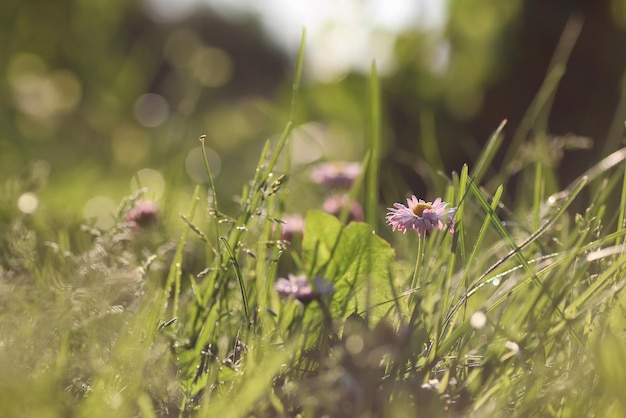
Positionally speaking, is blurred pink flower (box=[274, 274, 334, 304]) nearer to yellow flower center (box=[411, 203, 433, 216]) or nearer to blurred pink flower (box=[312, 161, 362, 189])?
yellow flower center (box=[411, 203, 433, 216])

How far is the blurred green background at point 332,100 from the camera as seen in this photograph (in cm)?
236

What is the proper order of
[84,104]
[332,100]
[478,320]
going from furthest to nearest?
[84,104], [332,100], [478,320]

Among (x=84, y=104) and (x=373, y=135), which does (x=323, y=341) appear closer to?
(x=373, y=135)

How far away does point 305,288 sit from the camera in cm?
81

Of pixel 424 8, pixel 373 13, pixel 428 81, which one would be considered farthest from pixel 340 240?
pixel 428 81

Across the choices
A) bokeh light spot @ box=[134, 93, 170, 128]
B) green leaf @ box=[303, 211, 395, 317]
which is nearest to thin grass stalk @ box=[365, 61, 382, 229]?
green leaf @ box=[303, 211, 395, 317]

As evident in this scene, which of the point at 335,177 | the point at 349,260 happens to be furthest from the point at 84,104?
the point at 349,260

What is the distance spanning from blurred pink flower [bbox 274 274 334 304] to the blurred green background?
13.6 inches

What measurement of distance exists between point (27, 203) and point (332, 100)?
8.07ft

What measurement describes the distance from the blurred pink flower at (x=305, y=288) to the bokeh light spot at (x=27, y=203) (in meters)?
0.43

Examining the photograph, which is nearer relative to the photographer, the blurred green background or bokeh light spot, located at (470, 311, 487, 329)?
bokeh light spot, located at (470, 311, 487, 329)

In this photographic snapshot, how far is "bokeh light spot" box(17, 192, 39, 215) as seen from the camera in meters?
1.05

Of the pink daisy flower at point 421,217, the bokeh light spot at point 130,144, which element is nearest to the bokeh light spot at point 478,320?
the pink daisy flower at point 421,217

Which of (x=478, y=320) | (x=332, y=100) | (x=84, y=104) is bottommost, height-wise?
(x=84, y=104)
